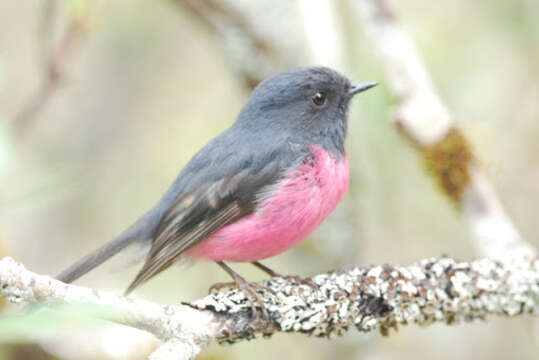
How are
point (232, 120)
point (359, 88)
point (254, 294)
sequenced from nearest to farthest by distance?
point (254, 294) < point (359, 88) < point (232, 120)

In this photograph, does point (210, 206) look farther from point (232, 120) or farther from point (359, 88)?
point (232, 120)

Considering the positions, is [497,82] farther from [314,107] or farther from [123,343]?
[123,343]

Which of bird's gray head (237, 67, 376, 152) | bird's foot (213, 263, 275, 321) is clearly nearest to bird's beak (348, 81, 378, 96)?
bird's gray head (237, 67, 376, 152)

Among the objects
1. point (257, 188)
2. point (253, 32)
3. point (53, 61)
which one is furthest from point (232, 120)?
point (257, 188)

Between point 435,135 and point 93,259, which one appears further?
point 435,135

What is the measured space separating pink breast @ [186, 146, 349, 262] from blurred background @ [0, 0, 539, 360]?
0.75 metres

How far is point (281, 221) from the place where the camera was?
357 cm

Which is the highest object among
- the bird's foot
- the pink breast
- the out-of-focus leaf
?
the pink breast

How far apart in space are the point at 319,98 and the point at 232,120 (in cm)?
196

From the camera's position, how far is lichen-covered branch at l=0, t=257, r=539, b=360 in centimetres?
258

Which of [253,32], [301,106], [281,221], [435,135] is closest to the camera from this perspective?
[281,221]

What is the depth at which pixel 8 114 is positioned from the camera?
693 cm

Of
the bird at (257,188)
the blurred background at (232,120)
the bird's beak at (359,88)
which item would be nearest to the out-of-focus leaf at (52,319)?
the bird at (257,188)

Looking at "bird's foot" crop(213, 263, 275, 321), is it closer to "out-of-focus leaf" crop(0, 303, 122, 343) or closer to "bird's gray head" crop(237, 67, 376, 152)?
"bird's gray head" crop(237, 67, 376, 152)
